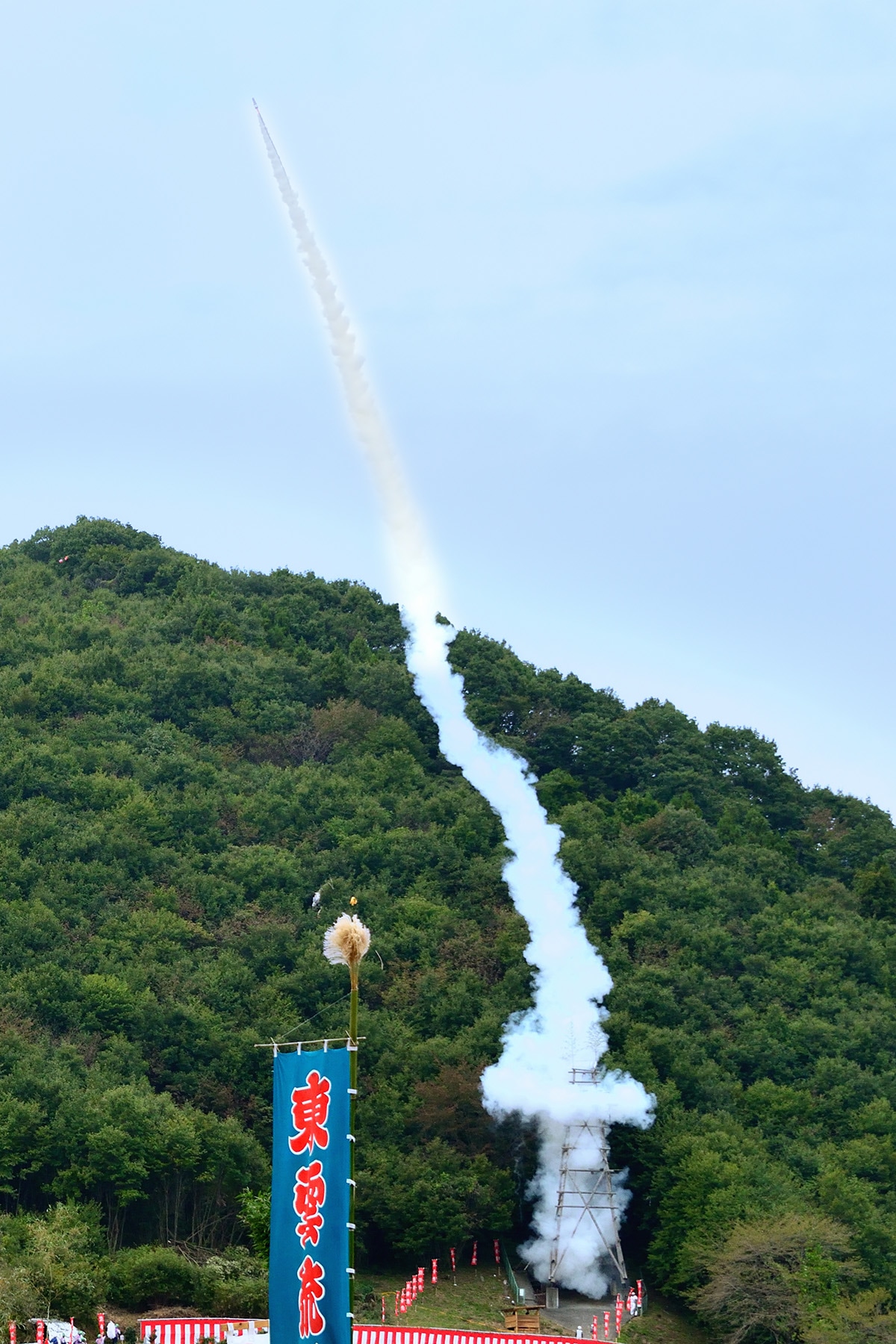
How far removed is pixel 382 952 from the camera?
204 ft

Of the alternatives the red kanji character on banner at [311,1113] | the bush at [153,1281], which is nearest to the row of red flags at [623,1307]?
the bush at [153,1281]

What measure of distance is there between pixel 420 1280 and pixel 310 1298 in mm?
24765

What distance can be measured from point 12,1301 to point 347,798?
122 ft

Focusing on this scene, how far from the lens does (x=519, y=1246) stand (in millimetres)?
52594

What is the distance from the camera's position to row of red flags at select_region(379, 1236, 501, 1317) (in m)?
45.6

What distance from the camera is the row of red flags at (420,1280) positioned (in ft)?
149

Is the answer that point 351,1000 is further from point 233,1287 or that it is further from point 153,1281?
point 153,1281

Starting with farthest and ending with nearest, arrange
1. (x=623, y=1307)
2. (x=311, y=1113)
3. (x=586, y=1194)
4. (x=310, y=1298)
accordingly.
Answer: (x=586, y=1194) → (x=623, y=1307) → (x=311, y=1113) → (x=310, y=1298)

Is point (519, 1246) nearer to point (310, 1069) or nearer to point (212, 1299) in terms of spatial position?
point (212, 1299)

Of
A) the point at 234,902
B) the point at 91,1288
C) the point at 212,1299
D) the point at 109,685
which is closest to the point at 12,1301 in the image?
the point at 91,1288

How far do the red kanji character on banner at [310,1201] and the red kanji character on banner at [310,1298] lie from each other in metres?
0.29

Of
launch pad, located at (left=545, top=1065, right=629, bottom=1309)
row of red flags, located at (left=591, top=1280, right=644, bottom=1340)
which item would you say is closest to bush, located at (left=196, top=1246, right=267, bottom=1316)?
row of red flags, located at (left=591, top=1280, right=644, bottom=1340)

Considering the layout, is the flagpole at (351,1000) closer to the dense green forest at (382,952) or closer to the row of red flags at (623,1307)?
the dense green forest at (382,952)

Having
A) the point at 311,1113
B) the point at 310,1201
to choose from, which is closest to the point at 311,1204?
the point at 310,1201
